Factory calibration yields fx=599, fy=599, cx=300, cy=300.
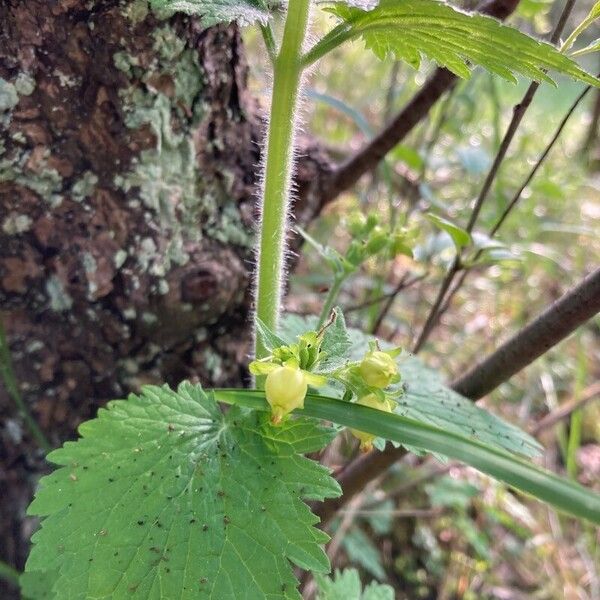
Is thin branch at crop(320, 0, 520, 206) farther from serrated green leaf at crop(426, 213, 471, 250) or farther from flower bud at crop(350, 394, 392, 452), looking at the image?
flower bud at crop(350, 394, 392, 452)

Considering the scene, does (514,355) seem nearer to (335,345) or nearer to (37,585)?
(335,345)

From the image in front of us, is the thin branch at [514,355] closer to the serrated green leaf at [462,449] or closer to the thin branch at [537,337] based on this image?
the thin branch at [537,337]

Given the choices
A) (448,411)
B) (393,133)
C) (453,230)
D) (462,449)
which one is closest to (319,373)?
(462,449)

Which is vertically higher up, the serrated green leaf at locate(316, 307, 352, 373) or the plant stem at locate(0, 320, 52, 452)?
the serrated green leaf at locate(316, 307, 352, 373)

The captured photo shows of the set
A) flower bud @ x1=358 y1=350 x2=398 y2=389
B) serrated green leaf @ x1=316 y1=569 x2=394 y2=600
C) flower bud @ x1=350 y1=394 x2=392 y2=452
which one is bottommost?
serrated green leaf @ x1=316 y1=569 x2=394 y2=600

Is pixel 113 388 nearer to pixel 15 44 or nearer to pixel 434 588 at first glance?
pixel 15 44

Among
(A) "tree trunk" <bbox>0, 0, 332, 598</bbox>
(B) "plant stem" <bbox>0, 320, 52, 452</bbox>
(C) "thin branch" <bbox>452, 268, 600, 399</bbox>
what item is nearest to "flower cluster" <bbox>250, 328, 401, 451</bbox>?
(C) "thin branch" <bbox>452, 268, 600, 399</bbox>
